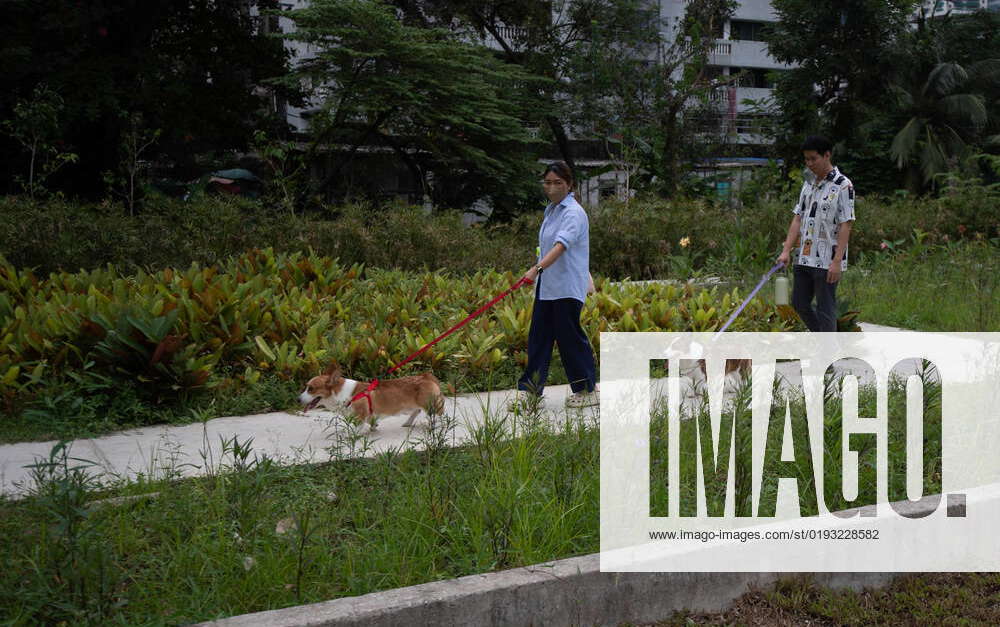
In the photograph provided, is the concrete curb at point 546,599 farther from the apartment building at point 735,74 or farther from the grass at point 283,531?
the apartment building at point 735,74

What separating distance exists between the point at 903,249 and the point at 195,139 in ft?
57.0

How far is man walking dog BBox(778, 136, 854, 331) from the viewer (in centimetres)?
683

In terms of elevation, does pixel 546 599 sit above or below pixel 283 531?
below

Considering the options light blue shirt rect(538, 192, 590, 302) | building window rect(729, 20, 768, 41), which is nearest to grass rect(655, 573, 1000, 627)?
light blue shirt rect(538, 192, 590, 302)

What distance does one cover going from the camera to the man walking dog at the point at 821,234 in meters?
6.83

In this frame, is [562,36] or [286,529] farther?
[562,36]

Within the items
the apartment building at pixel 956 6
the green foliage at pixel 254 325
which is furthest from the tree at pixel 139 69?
the apartment building at pixel 956 6

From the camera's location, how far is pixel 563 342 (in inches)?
264

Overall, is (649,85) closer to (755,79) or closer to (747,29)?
(755,79)

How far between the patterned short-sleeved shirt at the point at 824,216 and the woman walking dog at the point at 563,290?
5.81 ft

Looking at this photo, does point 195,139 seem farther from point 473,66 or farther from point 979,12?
point 979,12

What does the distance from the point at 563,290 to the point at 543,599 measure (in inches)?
133

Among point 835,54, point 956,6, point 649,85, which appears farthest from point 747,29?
point 649,85

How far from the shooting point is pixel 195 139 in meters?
24.0
